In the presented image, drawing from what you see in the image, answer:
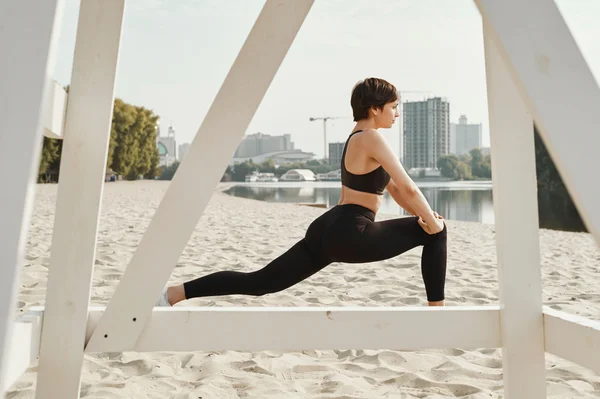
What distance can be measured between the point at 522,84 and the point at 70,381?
4.34 ft

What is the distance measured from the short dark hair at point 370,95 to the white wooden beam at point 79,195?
79cm

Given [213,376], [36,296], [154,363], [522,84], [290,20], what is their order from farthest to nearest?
1. [36,296]
2. [154,363]
3. [213,376]
4. [290,20]
5. [522,84]

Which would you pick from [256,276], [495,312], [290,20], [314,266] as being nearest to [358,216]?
[314,266]

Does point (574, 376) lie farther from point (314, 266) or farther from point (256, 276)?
point (256, 276)

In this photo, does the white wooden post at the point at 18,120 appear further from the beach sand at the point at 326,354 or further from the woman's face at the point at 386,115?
the beach sand at the point at 326,354

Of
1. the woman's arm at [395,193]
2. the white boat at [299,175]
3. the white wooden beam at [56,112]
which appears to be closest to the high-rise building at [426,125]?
the woman's arm at [395,193]

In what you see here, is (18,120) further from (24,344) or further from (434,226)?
(434,226)

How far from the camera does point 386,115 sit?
77.0 inches

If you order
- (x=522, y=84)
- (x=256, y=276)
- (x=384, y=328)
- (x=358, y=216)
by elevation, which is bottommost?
(x=384, y=328)

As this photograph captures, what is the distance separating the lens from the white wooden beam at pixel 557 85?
918mm

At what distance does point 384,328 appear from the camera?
65.9 inches

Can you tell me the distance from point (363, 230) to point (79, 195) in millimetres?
827

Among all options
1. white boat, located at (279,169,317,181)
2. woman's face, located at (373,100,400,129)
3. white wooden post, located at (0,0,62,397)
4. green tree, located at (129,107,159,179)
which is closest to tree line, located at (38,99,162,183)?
green tree, located at (129,107,159,179)

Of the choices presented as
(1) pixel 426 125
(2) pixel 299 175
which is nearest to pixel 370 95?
(1) pixel 426 125
